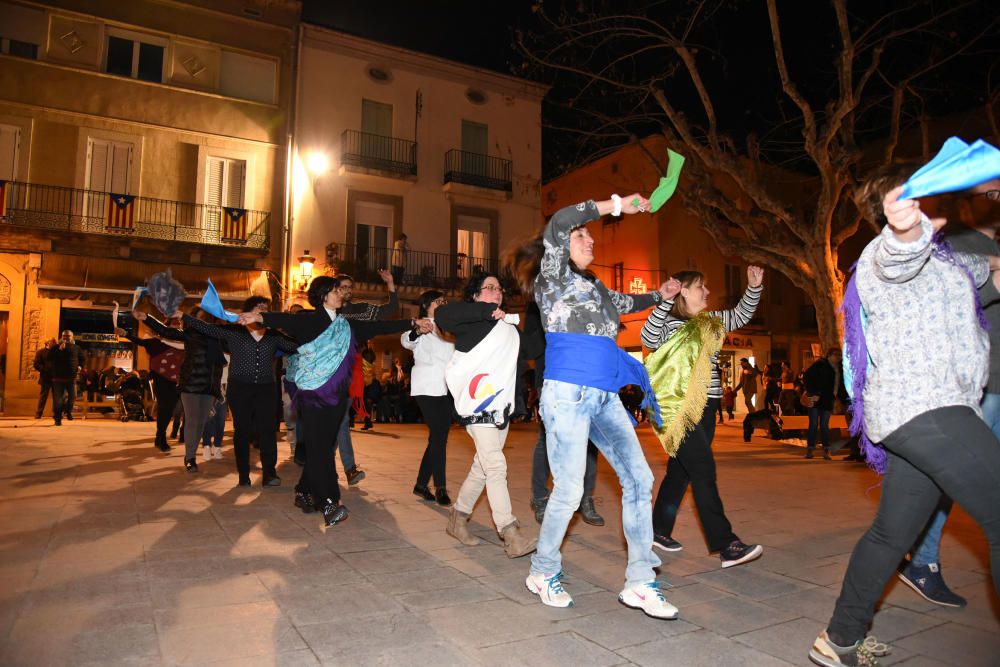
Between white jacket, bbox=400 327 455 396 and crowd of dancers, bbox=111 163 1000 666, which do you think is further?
white jacket, bbox=400 327 455 396

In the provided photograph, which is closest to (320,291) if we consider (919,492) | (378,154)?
(919,492)

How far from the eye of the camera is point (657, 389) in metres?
4.42

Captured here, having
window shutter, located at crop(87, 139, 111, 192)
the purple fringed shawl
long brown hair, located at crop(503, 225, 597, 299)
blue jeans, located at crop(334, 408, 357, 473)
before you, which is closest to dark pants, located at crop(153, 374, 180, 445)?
blue jeans, located at crop(334, 408, 357, 473)

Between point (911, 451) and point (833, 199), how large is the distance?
1235cm

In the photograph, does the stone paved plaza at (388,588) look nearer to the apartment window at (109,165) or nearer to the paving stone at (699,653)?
the paving stone at (699,653)

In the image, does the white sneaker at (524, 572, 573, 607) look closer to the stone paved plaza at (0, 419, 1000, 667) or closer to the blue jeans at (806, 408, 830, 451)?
the stone paved plaza at (0, 419, 1000, 667)

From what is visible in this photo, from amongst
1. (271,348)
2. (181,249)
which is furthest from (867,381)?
(181,249)

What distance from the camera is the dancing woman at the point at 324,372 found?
5168 mm

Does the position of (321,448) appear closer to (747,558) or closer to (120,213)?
(747,558)

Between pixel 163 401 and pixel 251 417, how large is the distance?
3.66 metres

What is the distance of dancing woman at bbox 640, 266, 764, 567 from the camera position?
4164 mm

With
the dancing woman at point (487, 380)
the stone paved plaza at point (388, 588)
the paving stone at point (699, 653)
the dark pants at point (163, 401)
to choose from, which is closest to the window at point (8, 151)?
the dark pants at point (163, 401)

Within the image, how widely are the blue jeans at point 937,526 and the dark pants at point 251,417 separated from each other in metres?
5.47

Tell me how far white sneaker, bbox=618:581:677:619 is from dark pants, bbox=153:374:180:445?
8146 mm
